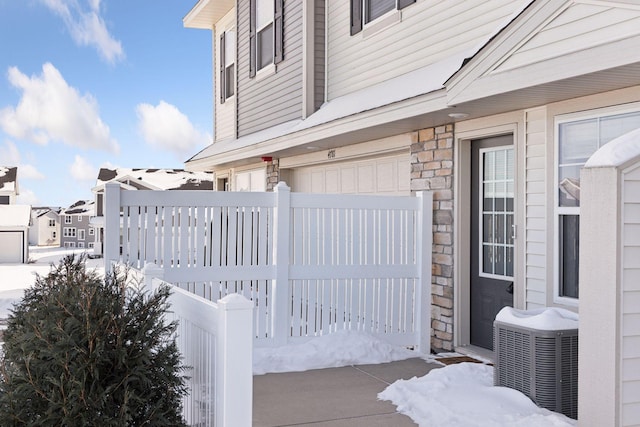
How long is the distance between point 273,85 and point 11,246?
26334 millimetres

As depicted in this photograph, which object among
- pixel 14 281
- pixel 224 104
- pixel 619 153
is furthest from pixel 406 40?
pixel 14 281

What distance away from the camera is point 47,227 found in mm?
49844

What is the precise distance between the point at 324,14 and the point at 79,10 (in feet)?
95.6

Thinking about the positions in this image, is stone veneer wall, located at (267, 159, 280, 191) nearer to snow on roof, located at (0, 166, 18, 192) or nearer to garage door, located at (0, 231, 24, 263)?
garage door, located at (0, 231, 24, 263)

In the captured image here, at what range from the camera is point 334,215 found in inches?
293

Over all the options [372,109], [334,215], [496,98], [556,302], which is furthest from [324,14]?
[556,302]

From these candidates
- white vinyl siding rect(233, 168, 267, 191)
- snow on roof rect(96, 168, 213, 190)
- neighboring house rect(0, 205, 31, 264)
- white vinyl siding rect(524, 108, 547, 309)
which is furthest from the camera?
snow on roof rect(96, 168, 213, 190)

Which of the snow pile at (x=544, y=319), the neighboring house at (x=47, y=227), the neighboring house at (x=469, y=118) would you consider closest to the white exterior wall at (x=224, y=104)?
the neighboring house at (x=469, y=118)

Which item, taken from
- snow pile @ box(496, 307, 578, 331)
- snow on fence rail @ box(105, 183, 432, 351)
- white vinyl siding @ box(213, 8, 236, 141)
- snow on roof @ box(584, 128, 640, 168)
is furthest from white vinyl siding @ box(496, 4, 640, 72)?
white vinyl siding @ box(213, 8, 236, 141)

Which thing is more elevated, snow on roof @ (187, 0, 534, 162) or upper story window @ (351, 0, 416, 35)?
upper story window @ (351, 0, 416, 35)

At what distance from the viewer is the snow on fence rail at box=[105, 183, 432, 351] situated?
682 cm

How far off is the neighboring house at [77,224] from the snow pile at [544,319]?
43.0 m

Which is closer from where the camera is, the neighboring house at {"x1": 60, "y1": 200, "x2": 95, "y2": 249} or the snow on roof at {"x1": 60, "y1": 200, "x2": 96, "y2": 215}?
the neighboring house at {"x1": 60, "y1": 200, "x2": 95, "y2": 249}

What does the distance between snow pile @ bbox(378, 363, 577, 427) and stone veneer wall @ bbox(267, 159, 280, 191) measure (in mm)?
6798
